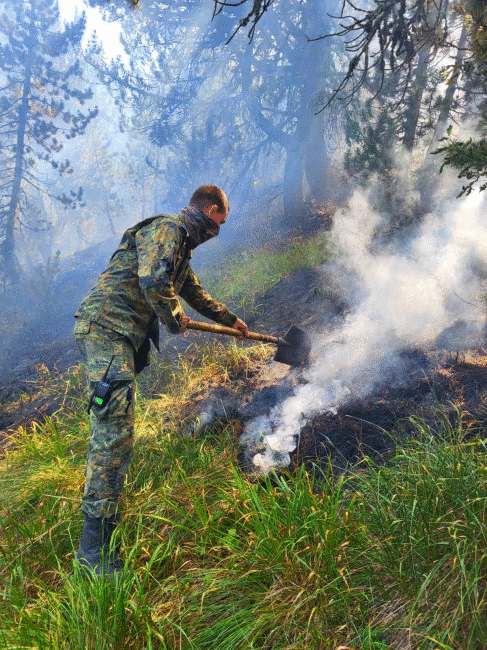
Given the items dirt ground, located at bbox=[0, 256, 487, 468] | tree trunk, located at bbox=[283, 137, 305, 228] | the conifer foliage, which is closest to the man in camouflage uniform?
dirt ground, located at bbox=[0, 256, 487, 468]

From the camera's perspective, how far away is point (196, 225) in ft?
9.63

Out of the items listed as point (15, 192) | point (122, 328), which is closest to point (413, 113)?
point (122, 328)

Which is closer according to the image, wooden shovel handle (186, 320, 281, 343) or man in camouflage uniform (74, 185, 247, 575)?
man in camouflage uniform (74, 185, 247, 575)

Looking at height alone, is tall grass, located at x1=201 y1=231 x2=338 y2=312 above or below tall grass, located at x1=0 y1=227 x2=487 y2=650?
above

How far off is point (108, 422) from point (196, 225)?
60.5 inches

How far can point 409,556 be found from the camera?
5.05 ft

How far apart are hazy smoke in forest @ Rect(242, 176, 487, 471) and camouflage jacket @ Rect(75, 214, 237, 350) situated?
1427mm

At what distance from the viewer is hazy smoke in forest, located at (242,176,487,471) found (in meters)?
3.85

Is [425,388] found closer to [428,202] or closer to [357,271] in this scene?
[357,271]

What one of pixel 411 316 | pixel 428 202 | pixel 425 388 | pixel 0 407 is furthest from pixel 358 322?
pixel 0 407

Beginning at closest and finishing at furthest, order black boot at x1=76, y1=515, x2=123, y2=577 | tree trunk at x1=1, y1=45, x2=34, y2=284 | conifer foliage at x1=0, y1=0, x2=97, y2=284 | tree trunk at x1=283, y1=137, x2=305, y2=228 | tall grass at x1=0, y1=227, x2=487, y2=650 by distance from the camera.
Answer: tall grass at x1=0, y1=227, x2=487, y2=650, black boot at x1=76, y1=515, x2=123, y2=577, tree trunk at x1=283, y1=137, x2=305, y2=228, tree trunk at x1=1, y1=45, x2=34, y2=284, conifer foliage at x1=0, y1=0, x2=97, y2=284

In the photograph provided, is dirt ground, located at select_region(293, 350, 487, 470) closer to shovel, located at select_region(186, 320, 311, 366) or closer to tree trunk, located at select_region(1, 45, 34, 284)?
shovel, located at select_region(186, 320, 311, 366)

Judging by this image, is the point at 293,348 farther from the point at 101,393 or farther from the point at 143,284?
the point at 101,393

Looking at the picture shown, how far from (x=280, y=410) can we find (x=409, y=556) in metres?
2.47
